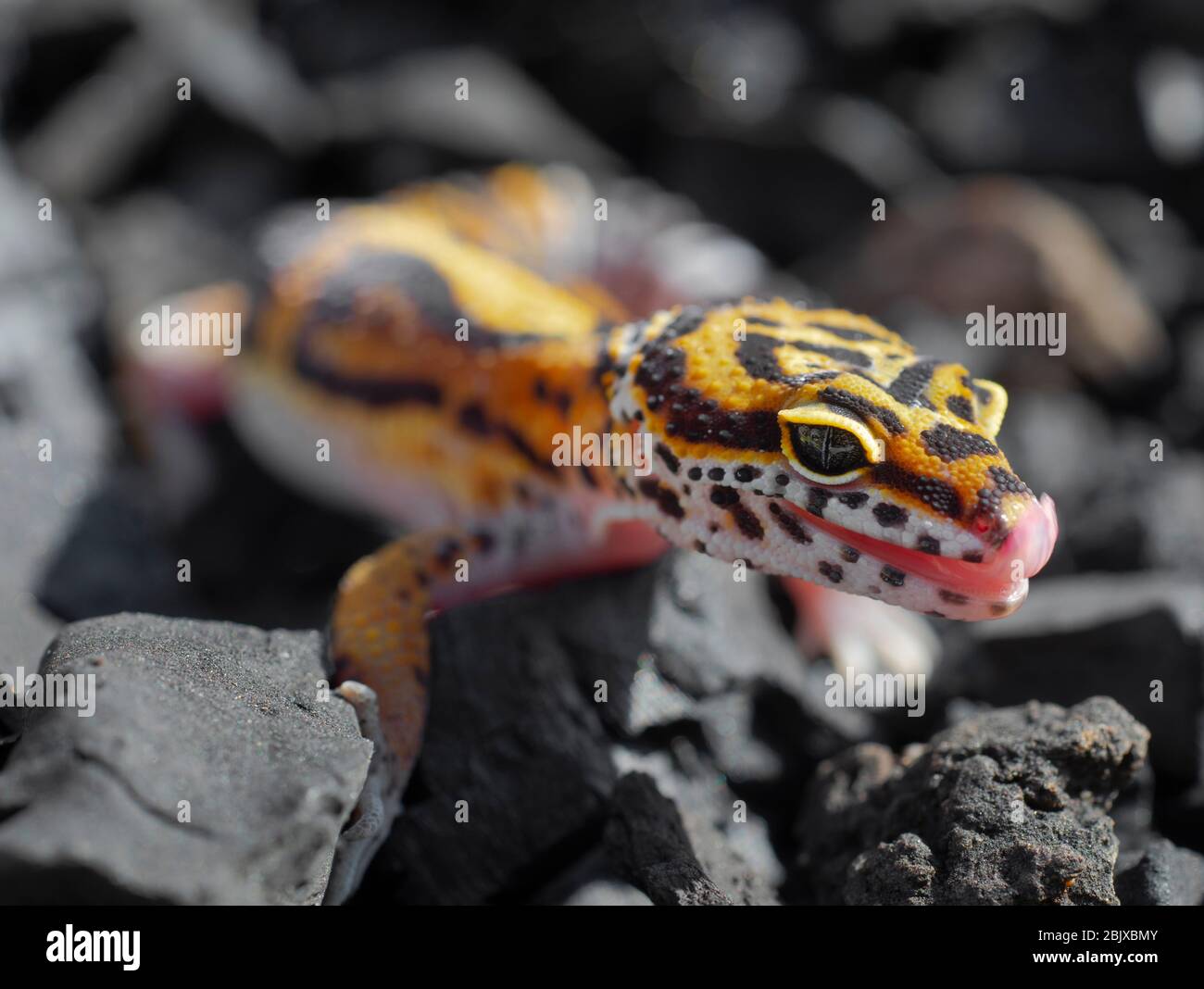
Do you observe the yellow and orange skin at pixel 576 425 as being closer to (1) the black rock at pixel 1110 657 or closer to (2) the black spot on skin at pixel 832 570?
(2) the black spot on skin at pixel 832 570

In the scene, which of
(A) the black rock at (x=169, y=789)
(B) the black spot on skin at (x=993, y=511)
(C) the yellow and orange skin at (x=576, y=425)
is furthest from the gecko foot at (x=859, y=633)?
(A) the black rock at (x=169, y=789)

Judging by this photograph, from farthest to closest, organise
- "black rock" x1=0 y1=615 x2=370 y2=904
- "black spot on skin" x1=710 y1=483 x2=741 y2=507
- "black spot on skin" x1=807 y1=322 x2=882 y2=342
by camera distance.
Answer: "black spot on skin" x1=807 y1=322 x2=882 y2=342, "black spot on skin" x1=710 y1=483 x2=741 y2=507, "black rock" x1=0 y1=615 x2=370 y2=904

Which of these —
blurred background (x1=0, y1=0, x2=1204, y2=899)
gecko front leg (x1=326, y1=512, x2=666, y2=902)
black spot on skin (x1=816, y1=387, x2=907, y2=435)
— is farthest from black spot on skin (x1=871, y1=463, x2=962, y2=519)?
blurred background (x1=0, y1=0, x2=1204, y2=899)

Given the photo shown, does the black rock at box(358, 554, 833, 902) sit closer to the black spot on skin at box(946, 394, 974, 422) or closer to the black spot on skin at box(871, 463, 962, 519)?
the black spot on skin at box(871, 463, 962, 519)

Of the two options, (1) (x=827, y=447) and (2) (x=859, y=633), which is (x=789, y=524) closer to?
(1) (x=827, y=447)

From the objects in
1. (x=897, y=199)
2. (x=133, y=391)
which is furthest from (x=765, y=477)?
(x=897, y=199)

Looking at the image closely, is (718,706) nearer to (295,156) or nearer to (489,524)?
(489,524)
